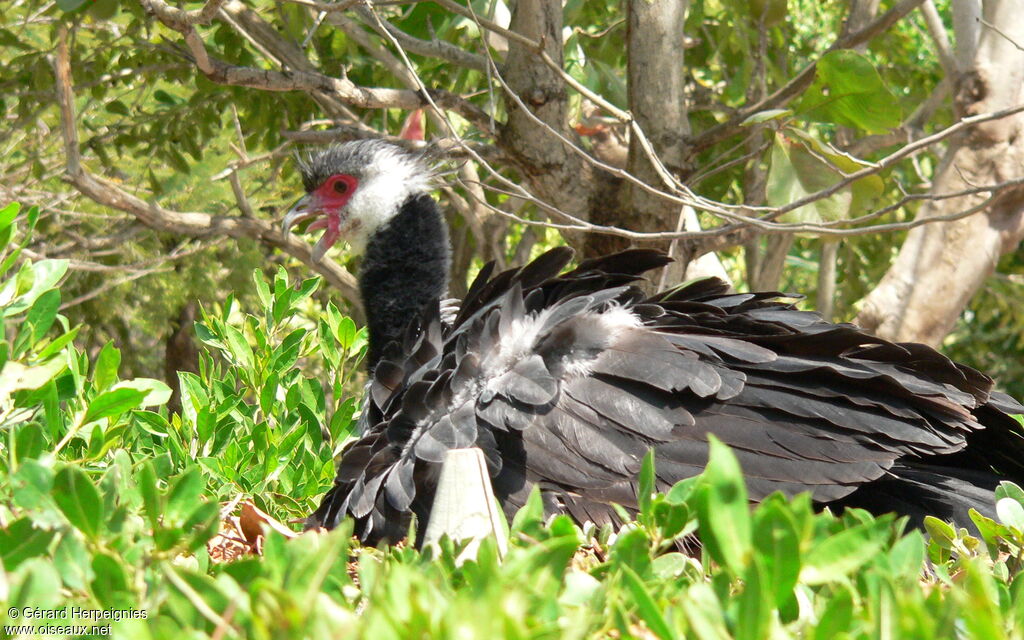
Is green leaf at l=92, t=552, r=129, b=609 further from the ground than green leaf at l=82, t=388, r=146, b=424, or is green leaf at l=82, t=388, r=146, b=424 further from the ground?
green leaf at l=92, t=552, r=129, b=609

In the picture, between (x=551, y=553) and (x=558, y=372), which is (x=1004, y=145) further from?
(x=551, y=553)

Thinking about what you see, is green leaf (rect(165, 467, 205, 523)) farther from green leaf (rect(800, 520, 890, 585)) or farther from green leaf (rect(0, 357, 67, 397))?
green leaf (rect(800, 520, 890, 585))

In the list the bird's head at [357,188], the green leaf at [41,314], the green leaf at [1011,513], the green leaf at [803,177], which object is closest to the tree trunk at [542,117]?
the bird's head at [357,188]

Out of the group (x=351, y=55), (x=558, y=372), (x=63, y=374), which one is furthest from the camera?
(x=351, y=55)

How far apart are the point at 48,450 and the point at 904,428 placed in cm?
171

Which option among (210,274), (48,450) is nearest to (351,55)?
(210,274)

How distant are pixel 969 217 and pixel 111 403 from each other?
314 cm

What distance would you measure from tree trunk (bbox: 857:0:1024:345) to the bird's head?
178cm

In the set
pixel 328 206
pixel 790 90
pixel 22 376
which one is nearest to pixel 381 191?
pixel 328 206

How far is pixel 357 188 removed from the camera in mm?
3320

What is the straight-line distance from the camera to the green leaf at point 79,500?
924 millimetres

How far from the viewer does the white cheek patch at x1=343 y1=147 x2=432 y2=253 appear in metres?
3.23

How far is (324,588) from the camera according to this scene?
989 millimetres

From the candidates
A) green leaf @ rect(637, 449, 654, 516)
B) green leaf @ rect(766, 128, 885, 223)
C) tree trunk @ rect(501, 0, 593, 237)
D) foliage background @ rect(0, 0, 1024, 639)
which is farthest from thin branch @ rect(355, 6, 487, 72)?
green leaf @ rect(637, 449, 654, 516)
